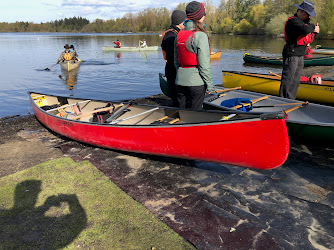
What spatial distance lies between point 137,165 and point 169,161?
2.09 ft

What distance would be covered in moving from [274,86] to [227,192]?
6.80m

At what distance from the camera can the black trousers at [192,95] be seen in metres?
4.90

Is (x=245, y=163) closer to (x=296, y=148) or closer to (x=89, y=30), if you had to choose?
(x=296, y=148)

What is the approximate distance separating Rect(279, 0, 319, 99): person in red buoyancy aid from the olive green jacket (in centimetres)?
334

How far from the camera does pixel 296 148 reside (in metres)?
5.54

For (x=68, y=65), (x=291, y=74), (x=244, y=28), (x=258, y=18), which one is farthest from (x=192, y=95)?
(x=244, y=28)

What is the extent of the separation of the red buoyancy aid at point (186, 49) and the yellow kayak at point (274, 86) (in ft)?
19.5

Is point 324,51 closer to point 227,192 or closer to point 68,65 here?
point 68,65

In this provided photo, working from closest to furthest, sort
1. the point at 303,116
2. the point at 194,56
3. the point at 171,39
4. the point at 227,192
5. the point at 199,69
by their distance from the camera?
the point at 227,192, the point at 194,56, the point at 199,69, the point at 171,39, the point at 303,116

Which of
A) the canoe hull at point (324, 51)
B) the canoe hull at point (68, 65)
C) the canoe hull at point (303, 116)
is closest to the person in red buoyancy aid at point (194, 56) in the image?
the canoe hull at point (303, 116)

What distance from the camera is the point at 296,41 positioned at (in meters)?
6.66

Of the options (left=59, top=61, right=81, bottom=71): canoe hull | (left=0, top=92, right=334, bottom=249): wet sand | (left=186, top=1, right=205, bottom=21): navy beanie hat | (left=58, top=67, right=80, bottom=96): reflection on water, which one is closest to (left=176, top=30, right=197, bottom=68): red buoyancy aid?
(left=186, top=1, right=205, bottom=21): navy beanie hat

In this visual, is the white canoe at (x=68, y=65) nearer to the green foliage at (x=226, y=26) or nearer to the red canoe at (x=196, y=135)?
the red canoe at (x=196, y=135)

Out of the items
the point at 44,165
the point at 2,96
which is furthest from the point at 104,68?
the point at 44,165
